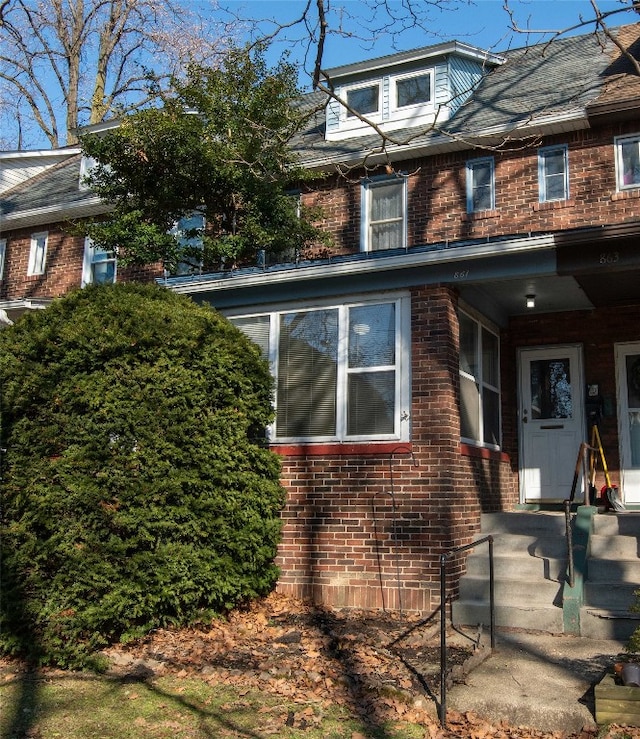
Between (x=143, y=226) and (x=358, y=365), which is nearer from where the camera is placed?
(x=358, y=365)

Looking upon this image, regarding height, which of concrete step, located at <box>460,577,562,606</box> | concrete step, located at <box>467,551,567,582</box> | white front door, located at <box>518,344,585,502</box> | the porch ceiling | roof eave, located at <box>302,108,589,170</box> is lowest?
concrete step, located at <box>460,577,562,606</box>

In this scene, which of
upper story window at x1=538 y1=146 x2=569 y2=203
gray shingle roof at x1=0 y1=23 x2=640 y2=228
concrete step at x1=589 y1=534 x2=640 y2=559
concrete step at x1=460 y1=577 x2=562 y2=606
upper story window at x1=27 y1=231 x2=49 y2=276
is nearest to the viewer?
concrete step at x1=460 y1=577 x2=562 y2=606

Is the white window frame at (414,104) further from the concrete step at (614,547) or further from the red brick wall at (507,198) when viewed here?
the concrete step at (614,547)

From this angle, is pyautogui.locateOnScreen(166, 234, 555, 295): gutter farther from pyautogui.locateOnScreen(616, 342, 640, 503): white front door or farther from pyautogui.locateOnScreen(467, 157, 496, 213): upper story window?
pyautogui.locateOnScreen(467, 157, 496, 213): upper story window

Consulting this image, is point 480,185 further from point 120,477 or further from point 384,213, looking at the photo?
point 120,477

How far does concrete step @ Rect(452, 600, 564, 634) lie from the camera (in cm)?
684

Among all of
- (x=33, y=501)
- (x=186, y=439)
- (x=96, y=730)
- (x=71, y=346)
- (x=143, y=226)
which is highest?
(x=143, y=226)

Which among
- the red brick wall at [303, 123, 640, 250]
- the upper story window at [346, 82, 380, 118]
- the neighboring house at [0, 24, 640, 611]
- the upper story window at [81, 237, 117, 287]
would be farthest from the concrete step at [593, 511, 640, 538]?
the upper story window at [81, 237, 117, 287]

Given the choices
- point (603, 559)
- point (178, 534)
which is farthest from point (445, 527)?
point (178, 534)

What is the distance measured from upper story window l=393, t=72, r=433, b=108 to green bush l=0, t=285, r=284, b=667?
28.2 feet

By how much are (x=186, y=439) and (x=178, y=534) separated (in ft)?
2.76

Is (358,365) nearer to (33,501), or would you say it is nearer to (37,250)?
(33,501)

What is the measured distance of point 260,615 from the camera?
7.35 m

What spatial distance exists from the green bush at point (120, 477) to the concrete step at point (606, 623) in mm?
2992
